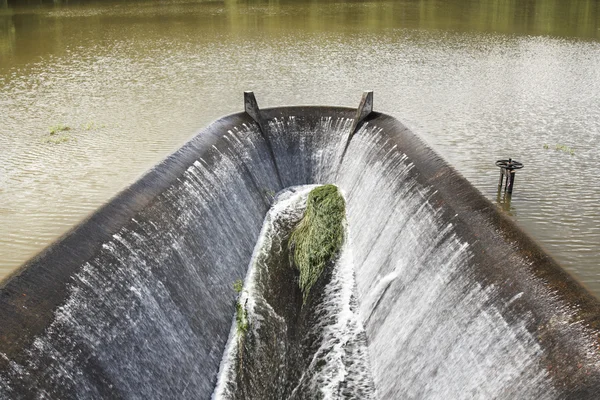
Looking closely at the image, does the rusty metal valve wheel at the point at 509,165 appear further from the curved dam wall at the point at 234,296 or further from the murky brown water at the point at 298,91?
the curved dam wall at the point at 234,296

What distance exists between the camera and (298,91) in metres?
19.2

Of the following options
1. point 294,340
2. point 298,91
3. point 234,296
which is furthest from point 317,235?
point 298,91

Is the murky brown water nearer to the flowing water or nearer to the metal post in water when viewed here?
the metal post in water

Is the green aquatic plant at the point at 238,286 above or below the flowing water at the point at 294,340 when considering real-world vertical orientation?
above

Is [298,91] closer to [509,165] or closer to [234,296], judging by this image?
[509,165]

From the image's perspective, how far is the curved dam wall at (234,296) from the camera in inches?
225

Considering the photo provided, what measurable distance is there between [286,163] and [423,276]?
8.03 m

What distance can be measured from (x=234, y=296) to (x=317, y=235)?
2.57m

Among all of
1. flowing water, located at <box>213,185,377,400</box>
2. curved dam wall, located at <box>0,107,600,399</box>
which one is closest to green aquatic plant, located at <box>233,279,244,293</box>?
flowing water, located at <box>213,185,377,400</box>

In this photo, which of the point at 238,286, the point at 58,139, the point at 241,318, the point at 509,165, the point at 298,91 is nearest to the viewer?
the point at 241,318

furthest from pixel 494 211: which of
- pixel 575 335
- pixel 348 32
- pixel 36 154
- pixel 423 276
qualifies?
pixel 348 32

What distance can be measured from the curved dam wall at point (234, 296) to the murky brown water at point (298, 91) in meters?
1.62

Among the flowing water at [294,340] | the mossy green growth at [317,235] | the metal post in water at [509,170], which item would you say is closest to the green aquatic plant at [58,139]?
the flowing water at [294,340]

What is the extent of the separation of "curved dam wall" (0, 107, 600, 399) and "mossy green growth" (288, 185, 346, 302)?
431 mm
